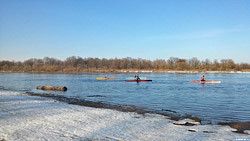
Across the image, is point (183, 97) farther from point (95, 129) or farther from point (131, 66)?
point (131, 66)

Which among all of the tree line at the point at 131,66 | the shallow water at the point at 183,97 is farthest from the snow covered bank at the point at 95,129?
the tree line at the point at 131,66

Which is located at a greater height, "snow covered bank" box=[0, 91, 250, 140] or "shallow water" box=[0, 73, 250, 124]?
"snow covered bank" box=[0, 91, 250, 140]

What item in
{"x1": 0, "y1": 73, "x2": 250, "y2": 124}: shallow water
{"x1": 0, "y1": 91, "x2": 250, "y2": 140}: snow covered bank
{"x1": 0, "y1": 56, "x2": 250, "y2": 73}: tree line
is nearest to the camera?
{"x1": 0, "y1": 91, "x2": 250, "y2": 140}: snow covered bank

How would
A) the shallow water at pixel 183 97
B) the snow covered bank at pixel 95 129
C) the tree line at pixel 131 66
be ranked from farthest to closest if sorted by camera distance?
the tree line at pixel 131 66 → the shallow water at pixel 183 97 → the snow covered bank at pixel 95 129

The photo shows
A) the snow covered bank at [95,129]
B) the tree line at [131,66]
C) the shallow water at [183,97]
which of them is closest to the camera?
the snow covered bank at [95,129]

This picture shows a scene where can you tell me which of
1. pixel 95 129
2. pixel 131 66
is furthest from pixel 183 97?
pixel 131 66

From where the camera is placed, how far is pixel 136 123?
10969mm

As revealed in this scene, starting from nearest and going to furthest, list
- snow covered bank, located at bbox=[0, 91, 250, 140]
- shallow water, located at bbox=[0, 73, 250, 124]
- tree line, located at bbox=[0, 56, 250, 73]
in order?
snow covered bank, located at bbox=[0, 91, 250, 140] → shallow water, located at bbox=[0, 73, 250, 124] → tree line, located at bbox=[0, 56, 250, 73]

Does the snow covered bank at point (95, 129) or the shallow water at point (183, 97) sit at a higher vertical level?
the snow covered bank at point (95, 129)

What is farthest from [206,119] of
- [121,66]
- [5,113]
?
[121,66]

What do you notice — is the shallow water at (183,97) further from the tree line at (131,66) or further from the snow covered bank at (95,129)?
the tree line at (131,66)

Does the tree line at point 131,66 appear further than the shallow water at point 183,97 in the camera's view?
Yes

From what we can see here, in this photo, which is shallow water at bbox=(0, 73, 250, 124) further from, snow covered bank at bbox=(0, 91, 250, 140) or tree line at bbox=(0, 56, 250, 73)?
tree line at bbox=(0, 56, 250, 73)

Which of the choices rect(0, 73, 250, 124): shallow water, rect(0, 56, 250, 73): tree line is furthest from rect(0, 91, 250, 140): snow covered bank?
rect(0, 56, 250, 73): tree line
